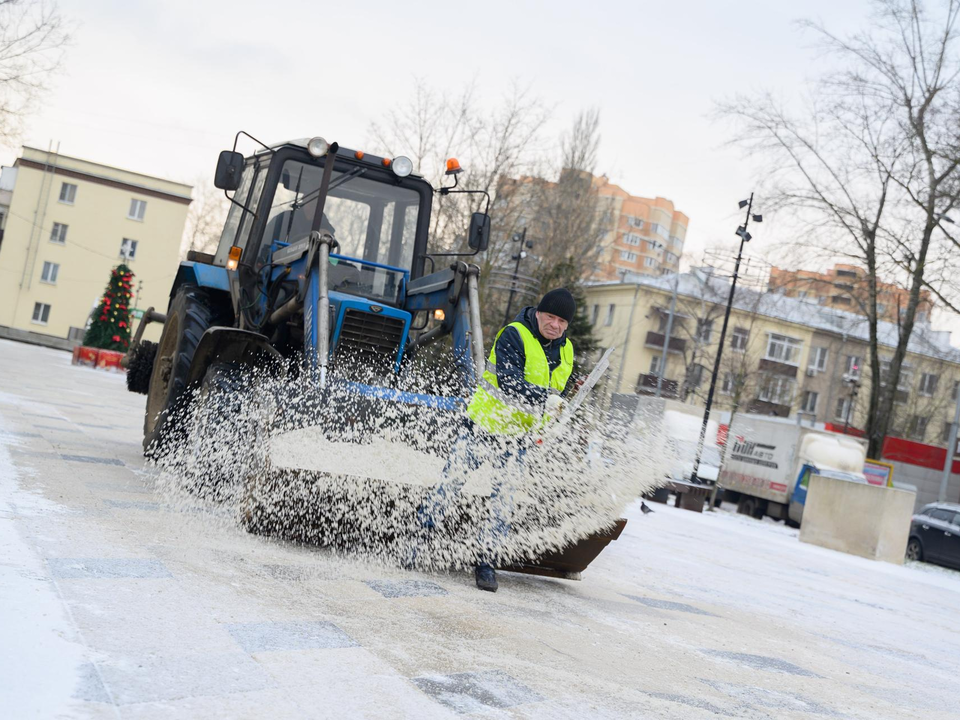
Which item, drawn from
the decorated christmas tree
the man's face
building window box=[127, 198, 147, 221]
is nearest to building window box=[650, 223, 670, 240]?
building window box=[127, 198, 147, 221]

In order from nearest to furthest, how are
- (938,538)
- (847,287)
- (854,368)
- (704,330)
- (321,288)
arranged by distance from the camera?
(321,288), (938,538), (847,287), (854,368), (704,330)

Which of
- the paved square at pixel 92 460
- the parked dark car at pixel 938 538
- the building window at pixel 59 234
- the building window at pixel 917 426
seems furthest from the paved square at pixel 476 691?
the building window at pixel 917 426

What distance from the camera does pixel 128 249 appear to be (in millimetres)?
52594

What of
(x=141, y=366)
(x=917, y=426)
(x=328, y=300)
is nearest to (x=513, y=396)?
(x=328, y=300)

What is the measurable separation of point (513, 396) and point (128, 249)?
50.7m

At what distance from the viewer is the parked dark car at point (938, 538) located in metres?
20.8

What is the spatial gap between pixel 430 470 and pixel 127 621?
241 centimetres

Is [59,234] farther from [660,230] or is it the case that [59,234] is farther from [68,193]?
[660,230]

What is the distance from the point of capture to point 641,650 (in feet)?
15.6

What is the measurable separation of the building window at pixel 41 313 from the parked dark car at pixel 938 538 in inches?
1735

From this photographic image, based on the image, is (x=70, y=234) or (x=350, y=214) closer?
(x=350, y=214)

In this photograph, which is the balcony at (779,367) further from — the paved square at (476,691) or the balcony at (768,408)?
the paved square at (476,691)

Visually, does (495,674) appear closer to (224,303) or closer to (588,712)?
(588,712)

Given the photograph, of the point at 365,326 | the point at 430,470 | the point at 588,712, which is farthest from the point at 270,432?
the point at 588,712
